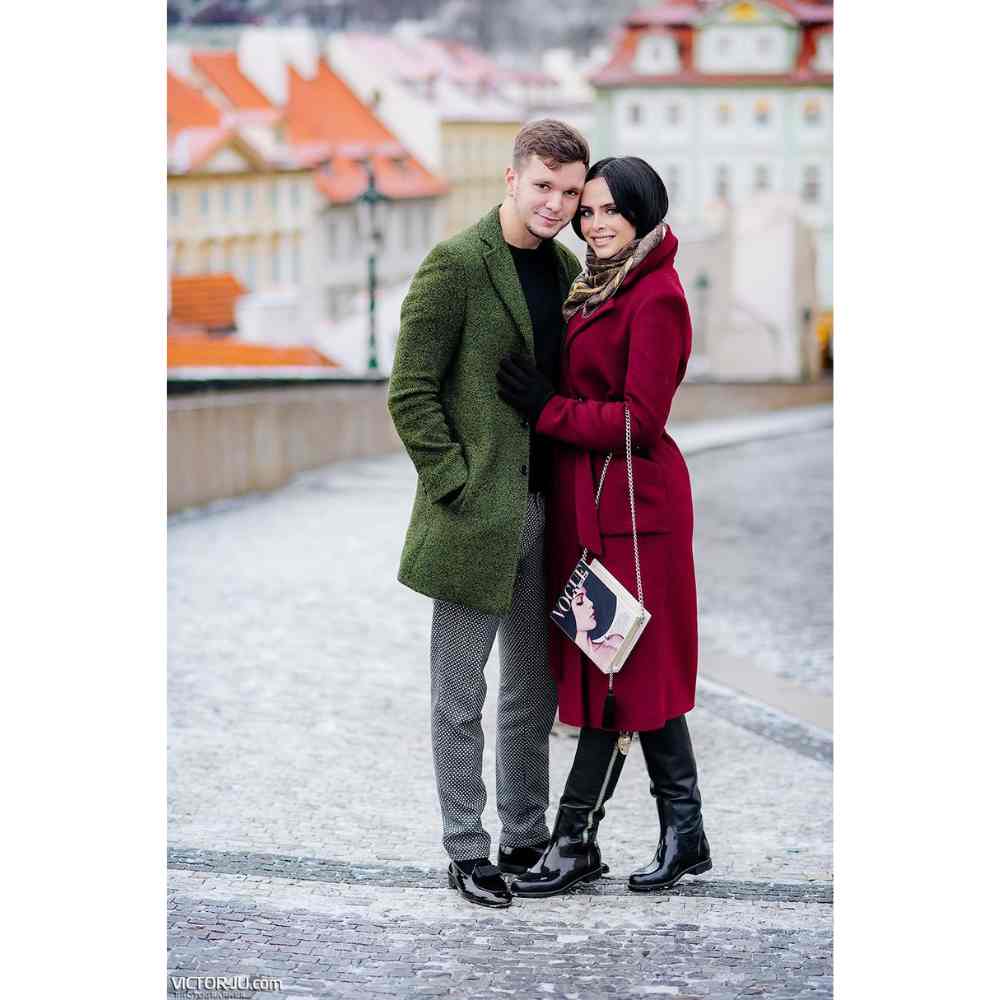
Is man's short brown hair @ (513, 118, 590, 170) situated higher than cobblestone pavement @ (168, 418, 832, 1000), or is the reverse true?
man's short brown hair @ (513, 118, 590, 170)

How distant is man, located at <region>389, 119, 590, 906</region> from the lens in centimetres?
369

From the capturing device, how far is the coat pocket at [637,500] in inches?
148

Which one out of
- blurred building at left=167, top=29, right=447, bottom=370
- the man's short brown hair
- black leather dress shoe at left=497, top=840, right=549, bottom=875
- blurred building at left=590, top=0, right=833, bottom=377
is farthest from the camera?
blurred building at left=590, top=0, right=833, bottom=377

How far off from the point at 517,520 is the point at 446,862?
91 cm

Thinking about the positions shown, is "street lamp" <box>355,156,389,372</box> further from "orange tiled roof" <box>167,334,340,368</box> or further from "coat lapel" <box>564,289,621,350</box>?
"coat lapel" <box>564,289,621,350</box>

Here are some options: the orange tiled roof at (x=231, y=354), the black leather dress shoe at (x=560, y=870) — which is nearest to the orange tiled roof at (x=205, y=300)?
the orange tiled roof at (x=231, y=354)

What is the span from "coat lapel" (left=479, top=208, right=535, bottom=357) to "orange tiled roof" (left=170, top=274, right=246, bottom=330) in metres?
27.4

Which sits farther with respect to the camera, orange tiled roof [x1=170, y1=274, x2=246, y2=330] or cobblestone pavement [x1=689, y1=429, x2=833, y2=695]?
orange tiled roof [x1=170, y1=274, x2=246, y2=330]

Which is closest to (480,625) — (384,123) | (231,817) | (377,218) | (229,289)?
(231,817)

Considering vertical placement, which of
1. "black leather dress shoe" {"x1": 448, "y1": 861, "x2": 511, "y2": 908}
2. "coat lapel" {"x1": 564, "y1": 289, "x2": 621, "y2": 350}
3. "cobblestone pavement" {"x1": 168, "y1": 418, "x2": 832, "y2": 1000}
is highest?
"coat lapel" {"x1": 564, "y1": 289, "x2": 621, "y2": 350}

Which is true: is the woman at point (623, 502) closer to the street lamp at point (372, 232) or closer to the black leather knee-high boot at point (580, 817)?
the black leather knee-high boot at point (580, 817)

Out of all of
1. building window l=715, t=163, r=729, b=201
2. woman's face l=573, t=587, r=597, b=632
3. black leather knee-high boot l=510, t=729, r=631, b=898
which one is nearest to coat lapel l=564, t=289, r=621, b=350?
woman's face l=573, t=587, r=597, b=632

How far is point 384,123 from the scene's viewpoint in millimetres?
38156

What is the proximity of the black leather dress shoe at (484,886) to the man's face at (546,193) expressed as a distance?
1360 millimetres
